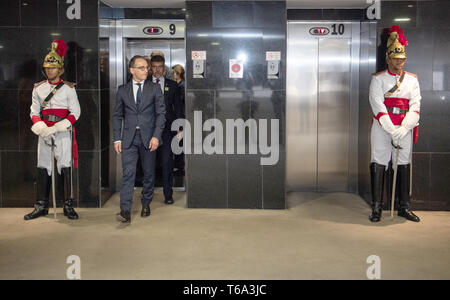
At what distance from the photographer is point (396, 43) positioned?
708 centimetres

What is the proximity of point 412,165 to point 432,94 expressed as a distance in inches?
37.0

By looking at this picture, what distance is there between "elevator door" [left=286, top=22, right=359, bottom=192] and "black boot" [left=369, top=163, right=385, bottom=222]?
1537 millimetres

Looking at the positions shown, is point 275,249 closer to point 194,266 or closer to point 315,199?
point 194,266

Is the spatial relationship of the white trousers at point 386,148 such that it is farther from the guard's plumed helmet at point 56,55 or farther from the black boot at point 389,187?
the guard's plumed helmet at point 56,55

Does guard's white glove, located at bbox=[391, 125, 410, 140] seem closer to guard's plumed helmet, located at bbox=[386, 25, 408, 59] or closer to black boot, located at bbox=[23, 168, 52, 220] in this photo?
guard's plumed helmet, located at bbox=[386, 25, 408, 59]

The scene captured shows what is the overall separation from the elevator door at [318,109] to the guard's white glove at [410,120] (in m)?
1.82

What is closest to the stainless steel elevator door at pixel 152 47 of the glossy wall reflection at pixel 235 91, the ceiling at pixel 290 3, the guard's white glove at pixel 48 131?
the ceiling at pixel 290 3

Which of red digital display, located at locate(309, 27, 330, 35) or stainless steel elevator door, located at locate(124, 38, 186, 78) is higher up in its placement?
red digital display, located at locate(309, 27, 330, 35)

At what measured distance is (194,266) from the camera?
5.40 metres

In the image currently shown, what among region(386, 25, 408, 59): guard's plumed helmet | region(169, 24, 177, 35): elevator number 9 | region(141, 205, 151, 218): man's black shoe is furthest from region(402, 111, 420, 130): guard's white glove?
region(169, 24, 177, 35): elevator number 9

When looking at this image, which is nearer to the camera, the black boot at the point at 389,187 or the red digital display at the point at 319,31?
the black boot at the point at 389,187

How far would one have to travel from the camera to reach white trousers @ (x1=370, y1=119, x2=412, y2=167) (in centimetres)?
724

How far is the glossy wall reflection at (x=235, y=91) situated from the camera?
7.69 meters

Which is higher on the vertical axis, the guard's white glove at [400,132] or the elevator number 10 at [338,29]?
the elevator number 10 at [338,29]
